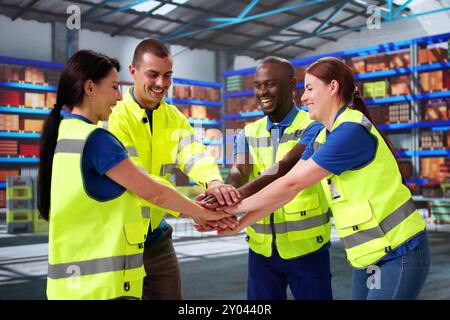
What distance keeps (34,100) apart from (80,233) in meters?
14.3

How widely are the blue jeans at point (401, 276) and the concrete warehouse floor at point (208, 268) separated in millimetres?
3312

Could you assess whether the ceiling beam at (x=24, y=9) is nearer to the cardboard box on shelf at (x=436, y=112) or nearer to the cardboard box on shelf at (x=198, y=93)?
the cardboard box on shelf at (x=198, y=93)

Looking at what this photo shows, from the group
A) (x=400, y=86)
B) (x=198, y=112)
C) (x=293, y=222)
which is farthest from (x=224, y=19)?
(x=293, y=222)

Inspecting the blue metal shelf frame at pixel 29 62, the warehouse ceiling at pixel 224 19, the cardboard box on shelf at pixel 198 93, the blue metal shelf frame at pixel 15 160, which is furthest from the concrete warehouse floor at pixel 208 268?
the warehouse ceiling at pixel 224 19

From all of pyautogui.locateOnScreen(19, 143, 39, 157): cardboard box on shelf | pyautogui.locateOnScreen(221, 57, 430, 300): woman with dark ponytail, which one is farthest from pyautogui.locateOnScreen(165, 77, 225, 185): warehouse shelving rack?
pyautogui.locateOnScreen(221, 57, 430, 300): woman with dark ponytail

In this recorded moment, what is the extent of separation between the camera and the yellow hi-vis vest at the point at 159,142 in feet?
8.41

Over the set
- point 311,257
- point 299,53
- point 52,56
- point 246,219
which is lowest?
point 311,257

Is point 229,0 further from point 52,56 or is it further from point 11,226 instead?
point 11,226

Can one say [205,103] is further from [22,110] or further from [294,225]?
[294,225]

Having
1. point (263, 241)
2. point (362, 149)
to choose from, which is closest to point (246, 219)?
point (263, 241)

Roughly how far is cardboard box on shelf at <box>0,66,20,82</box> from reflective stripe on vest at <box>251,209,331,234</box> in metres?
13.7

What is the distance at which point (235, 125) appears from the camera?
1808 centimetres
